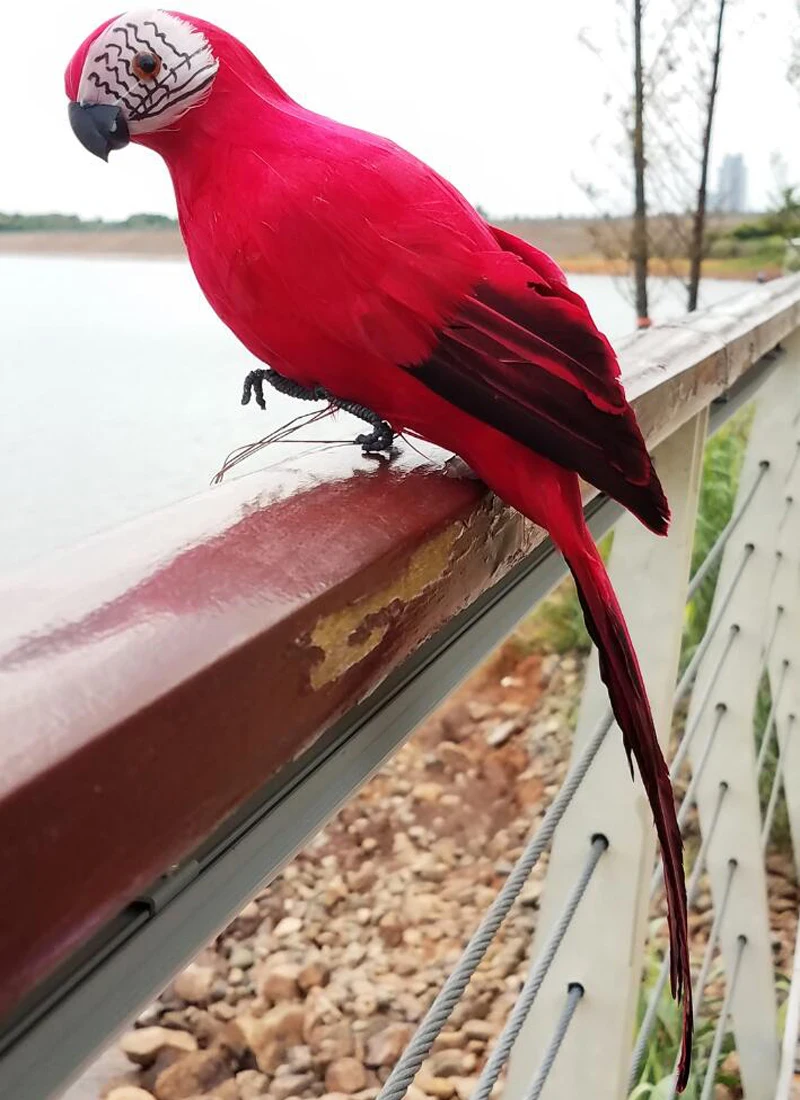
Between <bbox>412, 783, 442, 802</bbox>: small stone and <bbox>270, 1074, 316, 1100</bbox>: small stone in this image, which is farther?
<bbox>412, 783, 442, 802</bbox>: small stone

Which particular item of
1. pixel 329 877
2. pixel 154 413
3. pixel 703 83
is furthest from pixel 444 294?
pixel 703 83

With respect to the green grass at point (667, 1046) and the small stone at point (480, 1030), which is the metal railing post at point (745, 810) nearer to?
the green grass at point (667, 1046)

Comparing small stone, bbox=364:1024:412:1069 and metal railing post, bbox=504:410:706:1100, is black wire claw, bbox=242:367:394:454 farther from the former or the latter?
small stone, bbox=364:1024:412:1069

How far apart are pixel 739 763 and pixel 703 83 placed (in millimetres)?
1062

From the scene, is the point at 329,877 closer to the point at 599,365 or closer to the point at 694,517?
the point at 694,517

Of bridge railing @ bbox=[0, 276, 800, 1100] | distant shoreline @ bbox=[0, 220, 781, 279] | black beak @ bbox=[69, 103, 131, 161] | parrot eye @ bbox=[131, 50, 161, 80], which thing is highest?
distant shoreline @ bbox=[0, 220, 781, 279]

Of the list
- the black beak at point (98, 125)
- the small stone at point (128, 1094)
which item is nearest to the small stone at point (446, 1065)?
the small stone at point (128, 1094)

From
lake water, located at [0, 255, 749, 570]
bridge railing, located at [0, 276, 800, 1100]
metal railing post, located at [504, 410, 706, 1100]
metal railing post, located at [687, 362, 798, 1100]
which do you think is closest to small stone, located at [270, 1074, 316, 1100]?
metal railing post, located at [687, 362, 798, 1100]

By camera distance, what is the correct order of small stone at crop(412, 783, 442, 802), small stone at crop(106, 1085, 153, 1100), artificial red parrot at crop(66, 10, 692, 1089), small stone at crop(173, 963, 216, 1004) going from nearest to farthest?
artificial red parrot at crop(66, 10, 692, 1089) → small stone at crop(106, 1085, 153, 1100) → small stone at crop(173, 963, 216, 1004) → small stone at crop(412, 783, 442, 802)

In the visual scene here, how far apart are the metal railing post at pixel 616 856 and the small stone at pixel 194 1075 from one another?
20.0 inches

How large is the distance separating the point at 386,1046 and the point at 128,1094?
328 mm

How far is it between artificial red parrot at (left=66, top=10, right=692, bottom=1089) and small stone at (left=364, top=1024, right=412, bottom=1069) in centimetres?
91

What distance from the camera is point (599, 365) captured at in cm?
27

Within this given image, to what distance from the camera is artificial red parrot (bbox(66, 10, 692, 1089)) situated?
258mm
